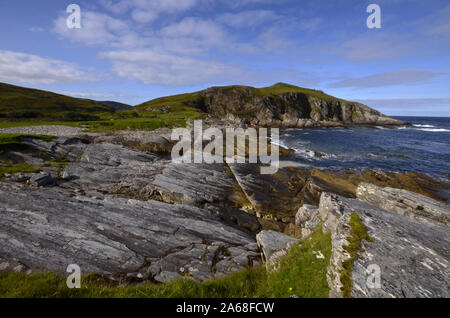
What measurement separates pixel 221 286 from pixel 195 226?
721 cm

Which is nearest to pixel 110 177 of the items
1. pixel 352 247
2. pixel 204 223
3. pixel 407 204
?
pixel 204 223

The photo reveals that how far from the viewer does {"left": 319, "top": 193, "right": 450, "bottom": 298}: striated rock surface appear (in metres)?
6.53

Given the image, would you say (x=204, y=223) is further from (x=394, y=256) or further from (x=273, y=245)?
(x=394, y=256)

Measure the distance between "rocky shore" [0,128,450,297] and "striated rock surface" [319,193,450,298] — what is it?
4 centimetres

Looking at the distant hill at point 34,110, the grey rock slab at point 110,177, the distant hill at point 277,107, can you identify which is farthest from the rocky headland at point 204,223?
the distant hill at point 277,107

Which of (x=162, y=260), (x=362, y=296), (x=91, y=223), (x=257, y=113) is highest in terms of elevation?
(x=257, y=113)

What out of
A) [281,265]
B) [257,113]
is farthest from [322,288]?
[257,113]

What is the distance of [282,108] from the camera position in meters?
158

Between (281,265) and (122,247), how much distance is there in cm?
954

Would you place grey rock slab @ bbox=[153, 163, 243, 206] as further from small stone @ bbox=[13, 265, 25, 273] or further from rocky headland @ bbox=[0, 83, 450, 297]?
small stone @ bbox=[13, 265, 25, 273]

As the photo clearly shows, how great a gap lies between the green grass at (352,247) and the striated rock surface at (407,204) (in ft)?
26.4

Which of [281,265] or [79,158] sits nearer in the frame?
[281,265]
